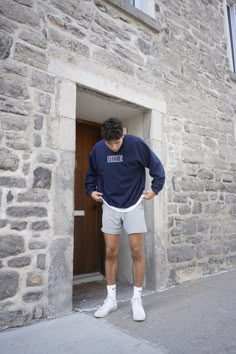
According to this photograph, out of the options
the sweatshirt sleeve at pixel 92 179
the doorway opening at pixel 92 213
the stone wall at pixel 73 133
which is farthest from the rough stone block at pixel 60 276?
the doorway opening at pixel 92 213

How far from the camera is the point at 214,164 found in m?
4.62

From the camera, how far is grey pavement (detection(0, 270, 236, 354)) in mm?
1975

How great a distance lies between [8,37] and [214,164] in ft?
10.9

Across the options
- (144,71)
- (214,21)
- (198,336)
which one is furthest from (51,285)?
(214,21)

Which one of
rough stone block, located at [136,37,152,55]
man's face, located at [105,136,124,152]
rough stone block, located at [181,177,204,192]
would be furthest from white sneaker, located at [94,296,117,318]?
rough stone block, located at [136,37,152,55]

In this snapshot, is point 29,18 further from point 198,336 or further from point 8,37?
point 198,336

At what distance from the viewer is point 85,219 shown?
12.8 ft

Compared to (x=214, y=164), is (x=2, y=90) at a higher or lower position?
higher

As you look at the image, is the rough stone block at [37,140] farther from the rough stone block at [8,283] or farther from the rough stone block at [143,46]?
the rough stone block at [143,46]

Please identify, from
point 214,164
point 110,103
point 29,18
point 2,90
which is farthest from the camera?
point 214,164

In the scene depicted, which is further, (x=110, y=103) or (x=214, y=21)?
(x=214, y=21)

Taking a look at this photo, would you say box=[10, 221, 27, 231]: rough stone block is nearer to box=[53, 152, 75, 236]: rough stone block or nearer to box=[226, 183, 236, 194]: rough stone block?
box=[53, 152, 75, 236]: rough stone block

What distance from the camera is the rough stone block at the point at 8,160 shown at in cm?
241

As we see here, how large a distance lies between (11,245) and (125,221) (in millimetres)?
957
